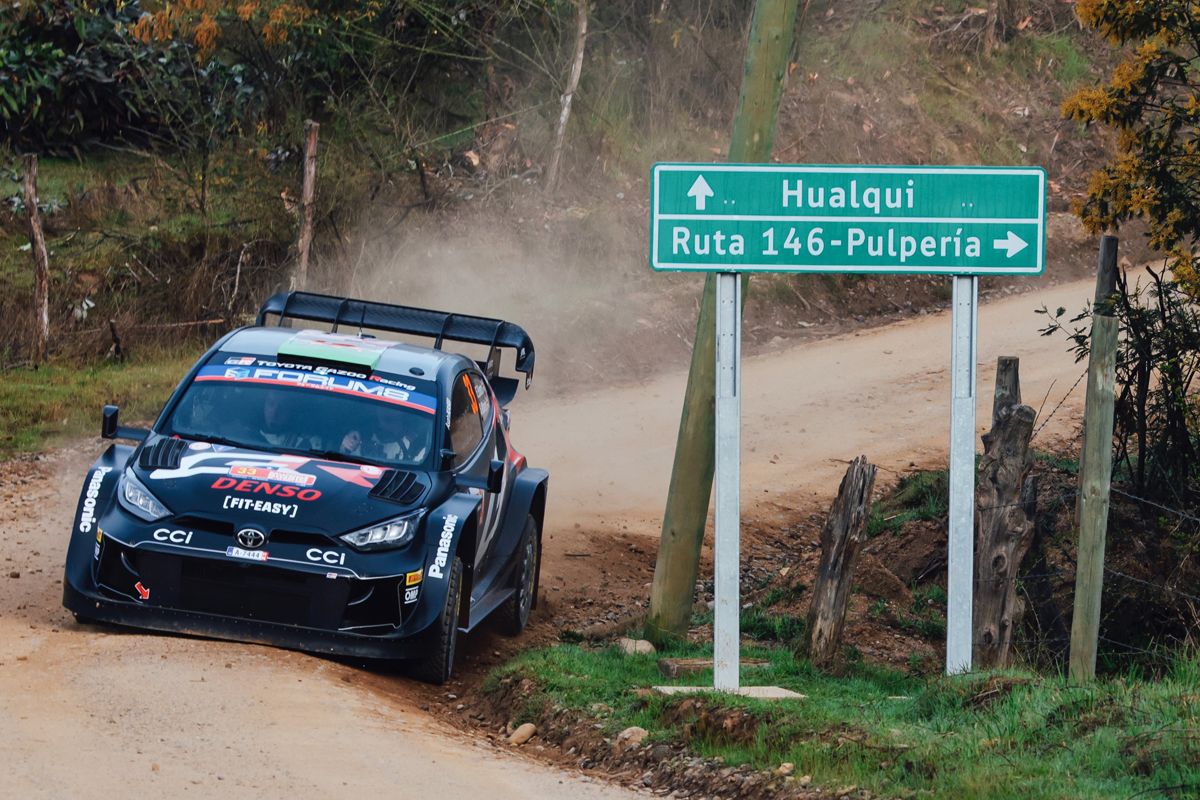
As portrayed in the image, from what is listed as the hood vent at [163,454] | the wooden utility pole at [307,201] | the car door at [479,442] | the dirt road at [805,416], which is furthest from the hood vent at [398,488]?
the wooden utility pole at [307,201]

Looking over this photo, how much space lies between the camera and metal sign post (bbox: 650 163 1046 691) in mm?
7875

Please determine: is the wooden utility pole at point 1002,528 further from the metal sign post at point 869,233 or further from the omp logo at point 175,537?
the omp logo at point 175,537

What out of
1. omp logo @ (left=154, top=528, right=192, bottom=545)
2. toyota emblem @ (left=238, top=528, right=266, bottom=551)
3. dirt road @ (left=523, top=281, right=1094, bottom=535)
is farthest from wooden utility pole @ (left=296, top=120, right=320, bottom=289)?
toyota emblem @ (left=238, top=528, right=266, bottom=551)

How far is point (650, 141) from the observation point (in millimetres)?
23203

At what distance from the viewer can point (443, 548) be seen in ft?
27.2

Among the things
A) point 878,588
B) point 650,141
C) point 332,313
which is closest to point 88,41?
point 650,141

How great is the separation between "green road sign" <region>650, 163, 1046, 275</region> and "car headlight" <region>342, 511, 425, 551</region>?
183cm

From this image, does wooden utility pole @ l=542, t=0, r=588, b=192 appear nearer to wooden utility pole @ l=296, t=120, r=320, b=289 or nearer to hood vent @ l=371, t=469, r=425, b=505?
wooden utility pole @ l=296, t=120, r=320, b=289

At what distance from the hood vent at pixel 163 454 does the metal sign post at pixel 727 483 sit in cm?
284

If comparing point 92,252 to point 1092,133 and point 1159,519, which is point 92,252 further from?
point 1092,133

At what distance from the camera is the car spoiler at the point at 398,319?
34.0ft

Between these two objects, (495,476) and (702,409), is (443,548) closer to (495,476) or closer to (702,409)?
(495,476)

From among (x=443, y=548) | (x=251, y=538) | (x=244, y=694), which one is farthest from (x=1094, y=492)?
(x=251, y=538)

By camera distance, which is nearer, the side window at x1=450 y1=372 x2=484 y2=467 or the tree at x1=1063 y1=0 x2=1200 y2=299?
the side window at x1=450 y1=372 x2=484 y2=467
